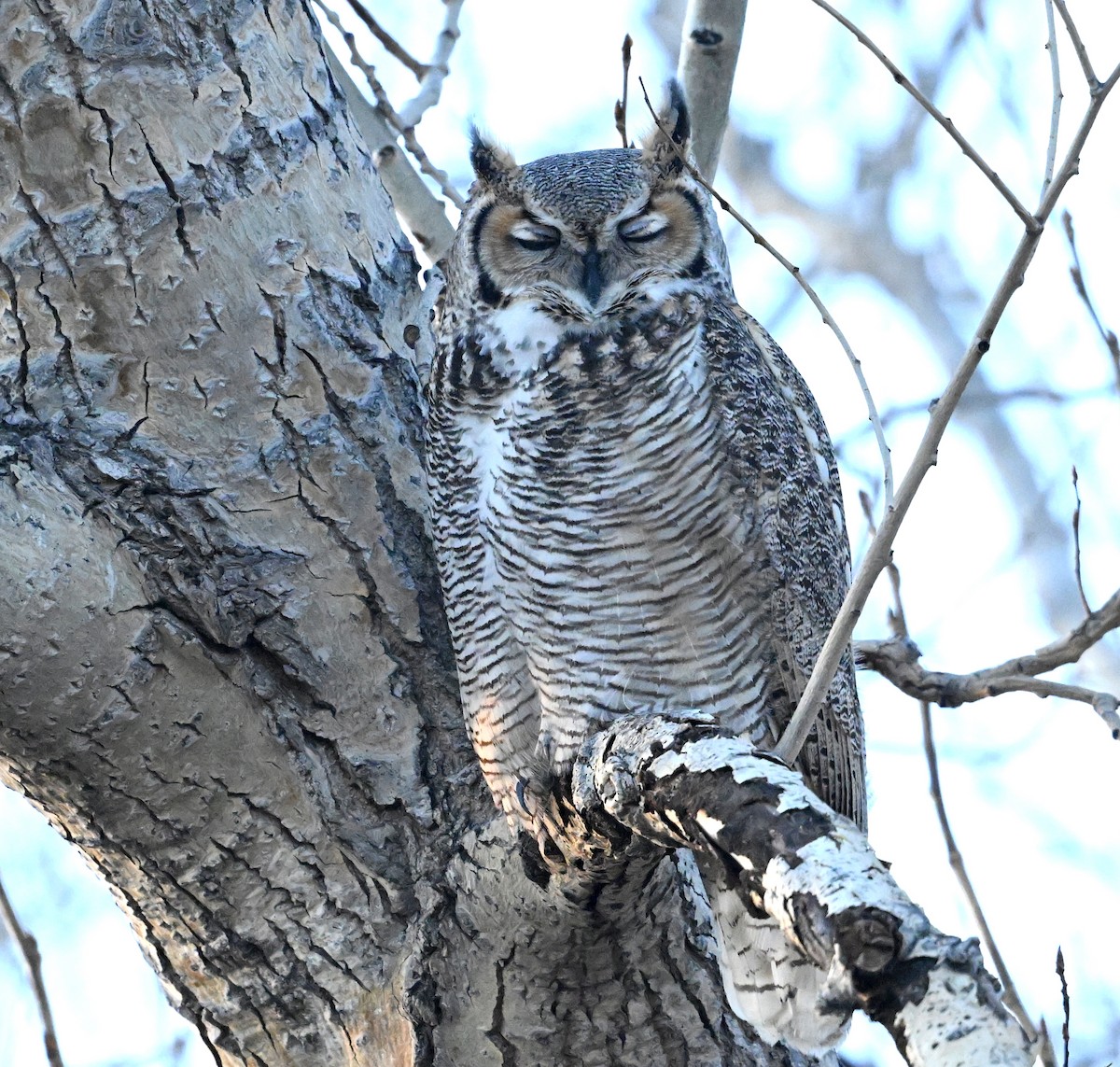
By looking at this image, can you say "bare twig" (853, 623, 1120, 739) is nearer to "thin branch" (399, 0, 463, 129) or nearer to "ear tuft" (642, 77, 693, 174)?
"ear tuft" (642, 77, 693, 174)

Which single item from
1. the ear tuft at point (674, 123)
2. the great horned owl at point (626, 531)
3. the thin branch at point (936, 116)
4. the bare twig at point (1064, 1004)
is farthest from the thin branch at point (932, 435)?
the ear tuft at point (674, 123)

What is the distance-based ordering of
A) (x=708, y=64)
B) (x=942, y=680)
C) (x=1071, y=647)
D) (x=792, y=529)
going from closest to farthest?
(x=1071, y=647) → (x=792, y=529) → (x=942, y=680) → (x=708, y=64)

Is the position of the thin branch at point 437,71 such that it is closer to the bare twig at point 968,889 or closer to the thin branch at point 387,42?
the thin branch at point 387,42

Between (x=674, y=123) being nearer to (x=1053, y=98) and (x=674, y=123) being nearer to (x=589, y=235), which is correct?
(x=589, y=235)

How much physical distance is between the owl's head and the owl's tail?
1007mm

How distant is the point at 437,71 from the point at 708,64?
→ 663mm

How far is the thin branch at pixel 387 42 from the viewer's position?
113 inches

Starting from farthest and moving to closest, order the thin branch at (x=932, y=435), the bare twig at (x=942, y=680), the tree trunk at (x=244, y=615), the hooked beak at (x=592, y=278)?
the hooked beak at (x=592, y=278), the bare twig at (x=942, y=680), the tree trunk at (x=244, y=615), the thin branch at (x=932, y=435)

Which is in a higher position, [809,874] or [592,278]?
[592,278]

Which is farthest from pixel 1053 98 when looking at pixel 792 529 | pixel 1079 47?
pixel 792 529

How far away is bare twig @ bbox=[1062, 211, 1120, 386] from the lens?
237cm

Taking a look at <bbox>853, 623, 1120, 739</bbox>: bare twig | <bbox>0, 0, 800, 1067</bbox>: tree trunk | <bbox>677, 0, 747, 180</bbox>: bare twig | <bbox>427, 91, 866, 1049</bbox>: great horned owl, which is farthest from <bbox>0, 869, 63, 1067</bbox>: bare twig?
<bbox>677, 0, 747, 180</bbox>: bare twig

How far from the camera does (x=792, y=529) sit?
7.13ft

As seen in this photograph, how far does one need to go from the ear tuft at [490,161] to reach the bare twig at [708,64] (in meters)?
0.40
